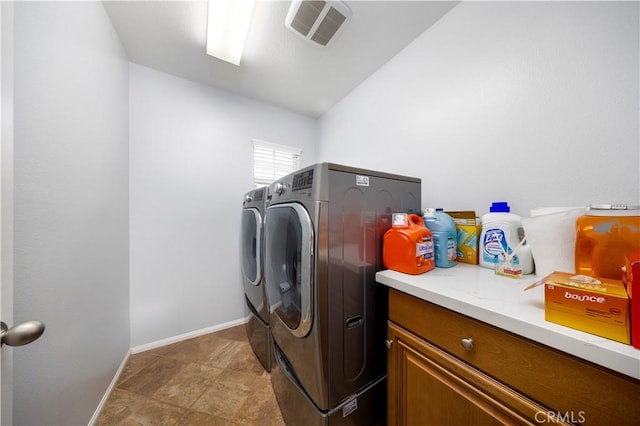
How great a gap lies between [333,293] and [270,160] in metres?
2.03

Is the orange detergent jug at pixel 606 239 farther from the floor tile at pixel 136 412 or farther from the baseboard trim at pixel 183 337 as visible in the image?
the baseboard trim at pixel 183 337

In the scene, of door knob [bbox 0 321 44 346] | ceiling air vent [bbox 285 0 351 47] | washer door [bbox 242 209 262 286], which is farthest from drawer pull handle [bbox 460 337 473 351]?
ceiling air vent [bbox 285 0 351 47]

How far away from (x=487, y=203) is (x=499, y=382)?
3.14 feet

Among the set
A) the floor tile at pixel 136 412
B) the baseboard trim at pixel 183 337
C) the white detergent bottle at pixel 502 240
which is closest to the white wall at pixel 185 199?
the baseboard trim at pixel 183 337

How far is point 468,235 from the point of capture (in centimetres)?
113

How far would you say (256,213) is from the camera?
1.70 meters

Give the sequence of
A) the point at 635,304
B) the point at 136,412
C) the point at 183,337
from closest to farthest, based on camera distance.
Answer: the point at 635,304 < the point at 136,412 < the point at 183,337

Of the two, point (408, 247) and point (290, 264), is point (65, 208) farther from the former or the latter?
point (408, 247)

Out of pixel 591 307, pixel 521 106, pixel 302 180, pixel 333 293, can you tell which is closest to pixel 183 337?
pixel 333 293

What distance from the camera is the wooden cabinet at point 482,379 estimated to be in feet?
1.42

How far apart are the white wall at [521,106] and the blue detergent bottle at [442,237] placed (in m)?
0.33

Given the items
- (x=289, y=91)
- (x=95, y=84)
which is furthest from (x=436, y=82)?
(x=95, y=84)

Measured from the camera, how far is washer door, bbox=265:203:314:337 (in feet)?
2.86

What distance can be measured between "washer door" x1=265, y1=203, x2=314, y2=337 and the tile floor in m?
0.66
